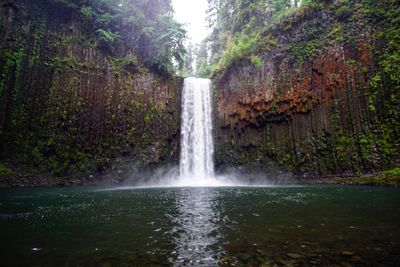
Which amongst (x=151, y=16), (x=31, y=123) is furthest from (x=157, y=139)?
(x=151, y=16)

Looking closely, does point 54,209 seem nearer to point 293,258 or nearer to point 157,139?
point 293,258

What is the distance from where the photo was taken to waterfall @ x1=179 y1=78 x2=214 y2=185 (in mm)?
24578

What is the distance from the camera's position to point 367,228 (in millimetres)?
5098

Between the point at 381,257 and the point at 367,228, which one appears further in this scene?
the point at 367,228

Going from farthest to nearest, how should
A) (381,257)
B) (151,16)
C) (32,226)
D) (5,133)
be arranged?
(151,16), (5,133), (32,226), (381,257)

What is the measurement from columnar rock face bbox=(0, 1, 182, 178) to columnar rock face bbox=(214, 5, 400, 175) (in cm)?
Answer: 665

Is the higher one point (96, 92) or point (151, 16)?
point (151, 16)

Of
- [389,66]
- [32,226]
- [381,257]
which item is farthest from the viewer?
[389,66]

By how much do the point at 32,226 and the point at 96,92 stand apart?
18.8 metres

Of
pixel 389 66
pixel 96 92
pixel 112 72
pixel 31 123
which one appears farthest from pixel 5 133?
pixel 389 66

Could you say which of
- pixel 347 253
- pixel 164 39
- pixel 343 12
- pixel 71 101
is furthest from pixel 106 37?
pixel 347 253

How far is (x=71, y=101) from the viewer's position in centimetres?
2150

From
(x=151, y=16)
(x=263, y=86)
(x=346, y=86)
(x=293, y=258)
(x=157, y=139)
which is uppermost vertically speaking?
(x=151, y=16)

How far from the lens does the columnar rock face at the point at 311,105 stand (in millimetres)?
17594
